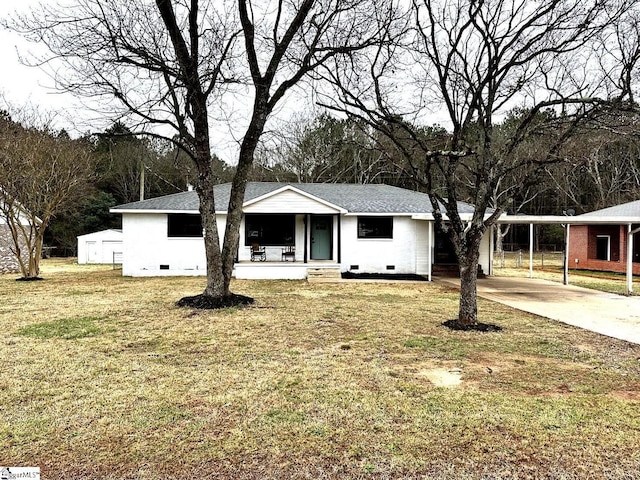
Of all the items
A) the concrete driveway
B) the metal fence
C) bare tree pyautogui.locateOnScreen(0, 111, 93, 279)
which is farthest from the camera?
the metal fence

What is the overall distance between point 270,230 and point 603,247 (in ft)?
51.0

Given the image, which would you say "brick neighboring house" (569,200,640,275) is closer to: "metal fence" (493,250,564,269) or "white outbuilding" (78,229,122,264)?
"metal fence" (493,250,564,269)

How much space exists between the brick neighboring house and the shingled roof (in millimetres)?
7089

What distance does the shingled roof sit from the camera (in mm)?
16578

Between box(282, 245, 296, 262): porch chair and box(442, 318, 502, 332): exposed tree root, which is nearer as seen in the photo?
box(442, 318, 502, 332): exposed tree root

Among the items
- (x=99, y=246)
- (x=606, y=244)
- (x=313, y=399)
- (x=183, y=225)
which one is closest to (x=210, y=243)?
(x=313, y=399)

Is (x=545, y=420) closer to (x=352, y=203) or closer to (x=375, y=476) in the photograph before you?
(x=375, y=476)

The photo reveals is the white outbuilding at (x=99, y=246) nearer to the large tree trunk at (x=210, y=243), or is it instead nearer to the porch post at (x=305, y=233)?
the porch post at (x=305, y=233)

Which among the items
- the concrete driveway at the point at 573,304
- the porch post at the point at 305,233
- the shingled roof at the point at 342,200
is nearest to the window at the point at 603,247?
the concrete driveway at the point at 573,304

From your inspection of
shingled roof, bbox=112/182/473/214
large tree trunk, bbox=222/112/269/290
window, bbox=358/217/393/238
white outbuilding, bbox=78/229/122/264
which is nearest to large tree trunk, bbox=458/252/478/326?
large tree trunk, bbox=222/112/269/290

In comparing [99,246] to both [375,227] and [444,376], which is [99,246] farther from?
[444,376]

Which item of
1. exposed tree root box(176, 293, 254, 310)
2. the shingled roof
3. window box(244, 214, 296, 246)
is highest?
the shingled roof

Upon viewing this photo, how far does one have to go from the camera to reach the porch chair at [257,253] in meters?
16.9

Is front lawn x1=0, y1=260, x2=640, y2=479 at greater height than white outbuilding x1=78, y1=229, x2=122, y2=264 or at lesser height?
lesser
